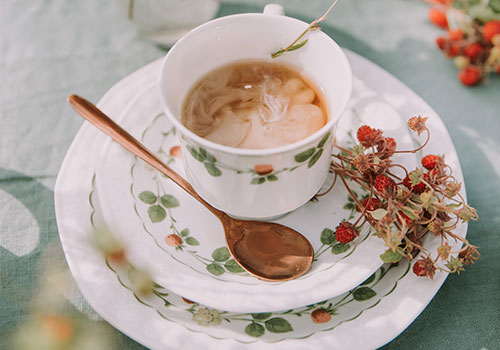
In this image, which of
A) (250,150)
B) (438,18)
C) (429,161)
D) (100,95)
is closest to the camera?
(250,150)

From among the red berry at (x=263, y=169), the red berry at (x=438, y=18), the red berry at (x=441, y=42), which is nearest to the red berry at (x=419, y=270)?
the red berry at (x=263, y=169)

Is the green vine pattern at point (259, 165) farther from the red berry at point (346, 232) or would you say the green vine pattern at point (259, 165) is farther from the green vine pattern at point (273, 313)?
the green vine pattern at point (273, 313)

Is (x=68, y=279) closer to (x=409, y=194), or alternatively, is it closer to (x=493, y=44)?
(x=409, y=194)

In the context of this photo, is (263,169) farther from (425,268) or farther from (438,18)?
(438,18)

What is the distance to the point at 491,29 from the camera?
1.41 meters

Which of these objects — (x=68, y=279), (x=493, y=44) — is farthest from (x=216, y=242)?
(x=493, y=44)

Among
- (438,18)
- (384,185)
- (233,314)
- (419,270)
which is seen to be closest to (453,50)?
(438,18)

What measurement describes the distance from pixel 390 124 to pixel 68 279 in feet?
2.65

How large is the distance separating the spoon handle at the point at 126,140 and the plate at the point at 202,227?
3cm

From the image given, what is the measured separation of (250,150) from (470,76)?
894 mm

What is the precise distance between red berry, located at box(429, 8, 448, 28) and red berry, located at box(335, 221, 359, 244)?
926mm

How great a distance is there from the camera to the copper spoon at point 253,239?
0.94 meters

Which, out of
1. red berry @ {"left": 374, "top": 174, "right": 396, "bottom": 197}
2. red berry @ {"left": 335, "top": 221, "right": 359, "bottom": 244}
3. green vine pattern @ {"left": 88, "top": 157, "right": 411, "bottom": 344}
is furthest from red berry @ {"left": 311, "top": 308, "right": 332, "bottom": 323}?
red berry @ {"left": 374, "top": 174, "right": 396, "bottom": 197}

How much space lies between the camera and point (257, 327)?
2.99ft
